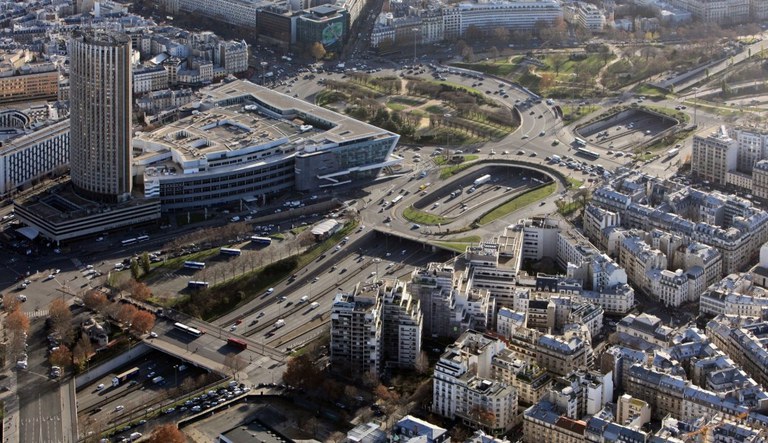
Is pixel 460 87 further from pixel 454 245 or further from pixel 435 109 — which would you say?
pixel 454 245

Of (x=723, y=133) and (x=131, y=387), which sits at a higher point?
(x=723, y=133)

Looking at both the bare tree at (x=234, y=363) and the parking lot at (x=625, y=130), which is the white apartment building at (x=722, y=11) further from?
the bare tree at (x=234, y=363)

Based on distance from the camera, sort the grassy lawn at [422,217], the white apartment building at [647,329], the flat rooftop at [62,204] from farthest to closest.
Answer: the grassy lawn at [422,217], the flat rooftop at [62,204], the white apartment building at [647,329]

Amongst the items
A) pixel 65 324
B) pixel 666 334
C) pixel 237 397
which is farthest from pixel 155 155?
pixel 666 334

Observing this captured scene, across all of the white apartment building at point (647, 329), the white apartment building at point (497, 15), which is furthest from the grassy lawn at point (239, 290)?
the white apartment building at point (497, 15)

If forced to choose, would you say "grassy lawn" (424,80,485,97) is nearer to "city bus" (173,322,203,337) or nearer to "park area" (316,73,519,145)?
"park area" (316,73,519,145)

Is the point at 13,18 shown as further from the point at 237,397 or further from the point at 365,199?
the point at 237,397

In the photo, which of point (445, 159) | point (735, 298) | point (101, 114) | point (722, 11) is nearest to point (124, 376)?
point (101, 114)
